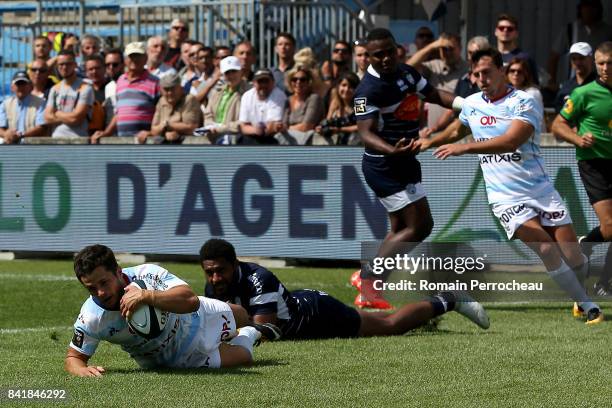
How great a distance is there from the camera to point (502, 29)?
16.3m

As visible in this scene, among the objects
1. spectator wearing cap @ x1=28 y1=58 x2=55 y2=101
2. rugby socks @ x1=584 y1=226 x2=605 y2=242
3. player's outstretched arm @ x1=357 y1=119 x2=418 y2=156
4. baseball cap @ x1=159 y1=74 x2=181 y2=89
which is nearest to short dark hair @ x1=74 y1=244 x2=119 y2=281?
player's outstretched arm @ x1=357 y1=119 x2=418 y2=156

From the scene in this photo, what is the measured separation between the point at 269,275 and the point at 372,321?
1.19 m

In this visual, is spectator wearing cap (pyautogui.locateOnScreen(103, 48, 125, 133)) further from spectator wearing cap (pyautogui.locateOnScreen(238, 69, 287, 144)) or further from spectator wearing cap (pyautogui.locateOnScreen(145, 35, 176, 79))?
spectator wearing cap (pyautogui.locateOnScreen(238, 69, 287, 144))

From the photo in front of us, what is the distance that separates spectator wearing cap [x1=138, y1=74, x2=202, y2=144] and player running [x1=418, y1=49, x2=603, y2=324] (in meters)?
6.55

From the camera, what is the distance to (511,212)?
444 inches

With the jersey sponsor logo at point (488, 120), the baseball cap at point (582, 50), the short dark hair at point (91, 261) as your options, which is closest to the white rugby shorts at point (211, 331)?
the short dark hair at point (91, 261)

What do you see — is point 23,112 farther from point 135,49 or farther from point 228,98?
point 228,98

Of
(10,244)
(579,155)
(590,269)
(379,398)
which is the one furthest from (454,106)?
(10,244)

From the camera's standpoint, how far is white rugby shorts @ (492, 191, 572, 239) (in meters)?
11.2

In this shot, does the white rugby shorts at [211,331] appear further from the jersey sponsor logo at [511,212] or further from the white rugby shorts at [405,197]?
the white rugby shorts at [405,197]

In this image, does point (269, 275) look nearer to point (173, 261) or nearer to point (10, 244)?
point (173, 261)

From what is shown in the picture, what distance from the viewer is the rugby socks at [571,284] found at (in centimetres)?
1141

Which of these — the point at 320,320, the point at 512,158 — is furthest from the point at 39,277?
the point at 512,158

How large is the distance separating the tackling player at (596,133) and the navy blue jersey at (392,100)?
1262 millimetres
